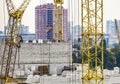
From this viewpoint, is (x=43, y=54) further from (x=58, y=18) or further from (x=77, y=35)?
(x=77, y=35)

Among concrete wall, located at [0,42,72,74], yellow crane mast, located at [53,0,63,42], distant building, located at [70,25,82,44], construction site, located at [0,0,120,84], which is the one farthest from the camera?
yellow crane mast, located at [53,0,63,42]

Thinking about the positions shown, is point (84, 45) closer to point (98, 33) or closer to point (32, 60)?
point (98, 33)

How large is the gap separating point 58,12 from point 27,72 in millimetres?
11169

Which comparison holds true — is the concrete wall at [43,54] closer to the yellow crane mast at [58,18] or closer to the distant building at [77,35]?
the distant building at [77,35]

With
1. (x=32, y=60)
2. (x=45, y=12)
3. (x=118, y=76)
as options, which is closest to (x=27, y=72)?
(x=32, y=60)

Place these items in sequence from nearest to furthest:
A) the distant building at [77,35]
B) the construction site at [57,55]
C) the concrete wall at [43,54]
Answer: the construction site at [57,55] < the distant building at [77,35] < the concrete wall at [43,54]

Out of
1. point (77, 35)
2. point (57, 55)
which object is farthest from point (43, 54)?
point (77, 35)

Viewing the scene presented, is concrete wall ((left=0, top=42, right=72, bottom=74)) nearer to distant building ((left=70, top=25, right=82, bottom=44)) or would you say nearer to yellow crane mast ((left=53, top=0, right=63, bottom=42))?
distant building ((left=70, top=25, right=82, bottom=44))

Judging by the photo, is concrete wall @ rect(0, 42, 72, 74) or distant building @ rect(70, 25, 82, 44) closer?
distant building @ rect(70, 25, 82, 44)

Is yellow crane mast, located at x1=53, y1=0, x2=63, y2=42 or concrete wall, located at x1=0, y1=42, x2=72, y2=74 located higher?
yellow crane mast, located at x1=53, y1=0, x2=63, y2=42

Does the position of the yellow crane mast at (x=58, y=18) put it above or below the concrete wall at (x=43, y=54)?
above

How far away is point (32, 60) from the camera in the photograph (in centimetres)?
3838

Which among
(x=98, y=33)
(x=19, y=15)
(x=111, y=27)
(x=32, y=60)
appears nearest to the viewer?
(x=98, y=33)

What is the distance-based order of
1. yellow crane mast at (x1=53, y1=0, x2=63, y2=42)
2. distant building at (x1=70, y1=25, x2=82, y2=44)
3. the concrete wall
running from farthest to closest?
yellow crane mast at (x1=53, y1=0, x2=63, y2=42) → the concrete wall → distant building at (x1=70, y1=25, x2=82, y2=44)
